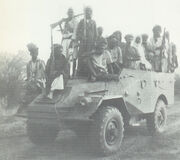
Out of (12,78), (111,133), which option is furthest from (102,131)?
(12,78)

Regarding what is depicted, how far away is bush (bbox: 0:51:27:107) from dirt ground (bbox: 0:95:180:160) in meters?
0.58

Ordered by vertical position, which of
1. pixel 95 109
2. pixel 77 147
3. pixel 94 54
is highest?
pixel 94 54

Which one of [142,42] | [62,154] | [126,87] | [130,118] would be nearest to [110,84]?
[126,87]

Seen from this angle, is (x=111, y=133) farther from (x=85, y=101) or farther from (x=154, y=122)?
(x=154, y=122)

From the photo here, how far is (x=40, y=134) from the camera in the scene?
19.9 feet

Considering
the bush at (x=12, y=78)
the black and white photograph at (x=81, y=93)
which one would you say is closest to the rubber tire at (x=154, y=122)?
the black and white photograph at (x=81, y=93)

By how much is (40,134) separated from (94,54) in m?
1.41

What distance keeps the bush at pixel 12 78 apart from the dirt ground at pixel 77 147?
1.91 ft

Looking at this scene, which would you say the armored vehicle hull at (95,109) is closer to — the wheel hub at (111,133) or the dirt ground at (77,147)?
the wheel hub at (111,133)

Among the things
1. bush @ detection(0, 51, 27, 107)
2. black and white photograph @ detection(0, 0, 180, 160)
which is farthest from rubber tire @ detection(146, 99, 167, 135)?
bush @ detection(0, 51, 27, 107)

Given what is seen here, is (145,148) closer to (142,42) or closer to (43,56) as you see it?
(43,56)

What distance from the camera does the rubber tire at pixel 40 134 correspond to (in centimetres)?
592

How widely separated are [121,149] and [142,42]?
9.25ft

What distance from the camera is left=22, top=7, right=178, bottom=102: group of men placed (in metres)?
6.04
